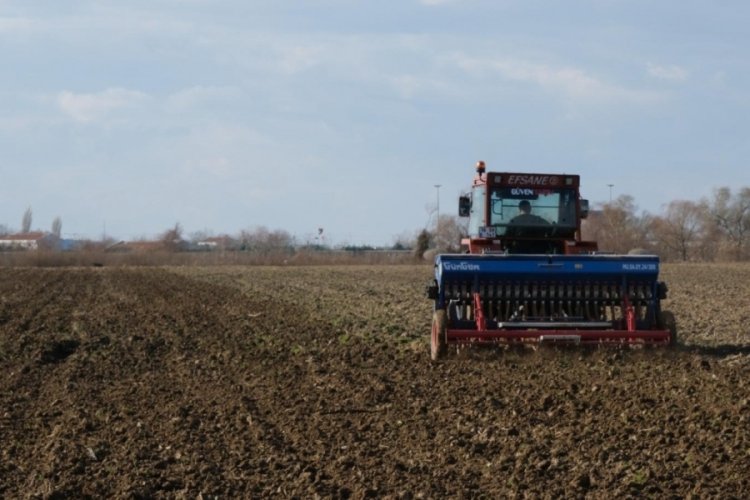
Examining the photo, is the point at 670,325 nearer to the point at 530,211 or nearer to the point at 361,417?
the point at 530,211

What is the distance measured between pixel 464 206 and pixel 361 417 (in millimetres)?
5713

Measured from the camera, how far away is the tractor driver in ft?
46.0

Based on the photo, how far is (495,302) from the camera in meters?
13.0

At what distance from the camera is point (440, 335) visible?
39.9 feet

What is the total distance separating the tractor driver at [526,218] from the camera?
552 inches

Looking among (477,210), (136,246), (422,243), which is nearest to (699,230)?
(422,243)

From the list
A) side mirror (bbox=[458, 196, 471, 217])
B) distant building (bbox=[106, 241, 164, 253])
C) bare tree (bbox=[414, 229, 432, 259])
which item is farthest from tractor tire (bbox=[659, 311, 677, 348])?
distant building (bbox=[106, 241, 164, 253])

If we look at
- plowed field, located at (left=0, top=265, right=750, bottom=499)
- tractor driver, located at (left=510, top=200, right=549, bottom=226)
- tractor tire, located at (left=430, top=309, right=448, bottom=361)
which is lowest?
plowed field, located at (left=0, top=265, right=750, bottom=499)

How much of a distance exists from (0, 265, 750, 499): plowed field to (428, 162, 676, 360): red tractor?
0.30m

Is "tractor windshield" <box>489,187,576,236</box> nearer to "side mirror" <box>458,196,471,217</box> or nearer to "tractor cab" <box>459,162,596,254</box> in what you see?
"tractor cab" <box>459,162,596,254</box>

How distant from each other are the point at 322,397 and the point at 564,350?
11.7ft

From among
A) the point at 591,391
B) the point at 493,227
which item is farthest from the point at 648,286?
the point at 591,391

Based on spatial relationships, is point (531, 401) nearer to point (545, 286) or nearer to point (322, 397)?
point (322, 397)

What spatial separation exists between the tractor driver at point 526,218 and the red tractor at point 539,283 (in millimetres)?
13
